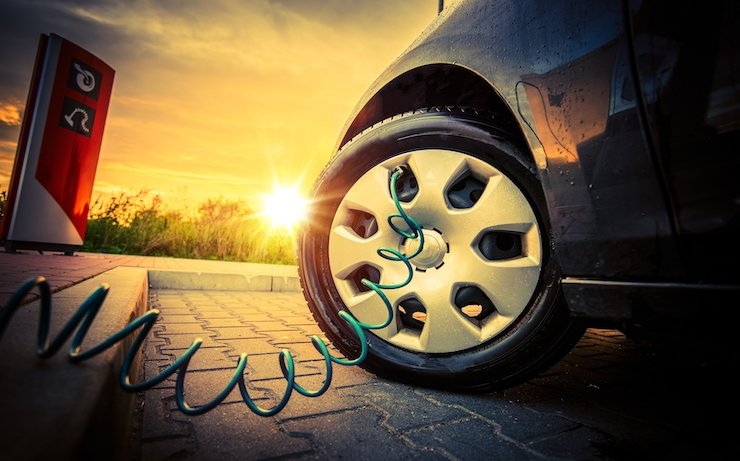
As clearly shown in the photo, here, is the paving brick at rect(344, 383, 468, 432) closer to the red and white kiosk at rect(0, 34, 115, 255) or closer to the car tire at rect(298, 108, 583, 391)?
the car tire at rect(298, 108, 583, 391)

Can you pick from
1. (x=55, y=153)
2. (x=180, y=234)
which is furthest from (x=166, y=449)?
(x=180, y=234)

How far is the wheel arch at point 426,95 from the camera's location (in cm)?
171

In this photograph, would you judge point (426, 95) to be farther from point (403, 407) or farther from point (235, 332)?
point (235, 332)

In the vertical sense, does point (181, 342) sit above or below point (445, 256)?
below

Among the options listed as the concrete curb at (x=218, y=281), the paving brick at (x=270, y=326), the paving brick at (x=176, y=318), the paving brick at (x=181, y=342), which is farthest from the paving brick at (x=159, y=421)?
the concrete curb at (x=218, y=281)

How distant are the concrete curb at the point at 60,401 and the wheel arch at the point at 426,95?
1.40 m

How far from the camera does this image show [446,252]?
1.48 metres

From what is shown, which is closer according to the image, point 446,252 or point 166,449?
point 166,449

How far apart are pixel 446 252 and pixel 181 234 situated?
727cm

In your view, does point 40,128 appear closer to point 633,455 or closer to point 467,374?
point 467,374

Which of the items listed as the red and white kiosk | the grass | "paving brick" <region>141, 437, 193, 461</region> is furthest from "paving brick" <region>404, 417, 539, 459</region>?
the grass

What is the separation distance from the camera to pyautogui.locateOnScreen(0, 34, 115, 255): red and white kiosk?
4.42m

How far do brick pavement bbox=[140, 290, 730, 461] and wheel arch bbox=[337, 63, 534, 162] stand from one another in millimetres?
1144

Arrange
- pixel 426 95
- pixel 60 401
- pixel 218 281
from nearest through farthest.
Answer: pixel 60 401
pixel 426 95
pixel 218 281
